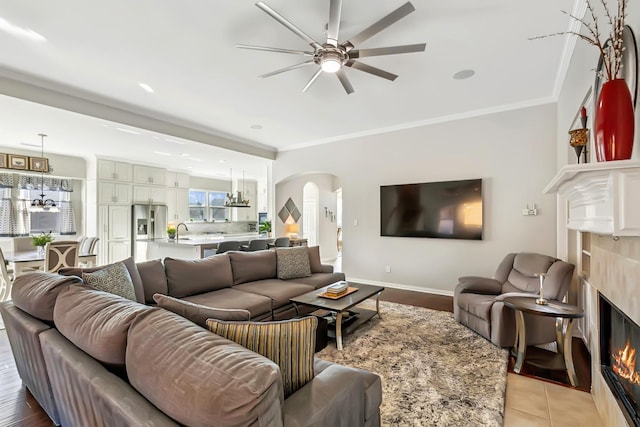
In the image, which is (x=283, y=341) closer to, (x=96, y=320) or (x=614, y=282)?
(x=96, y=320)

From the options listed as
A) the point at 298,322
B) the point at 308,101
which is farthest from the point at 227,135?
the point at 298,322

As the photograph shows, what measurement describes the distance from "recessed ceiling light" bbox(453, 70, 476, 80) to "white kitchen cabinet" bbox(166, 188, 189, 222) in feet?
25.8

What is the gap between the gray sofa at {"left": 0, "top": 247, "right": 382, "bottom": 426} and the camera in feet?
2.99

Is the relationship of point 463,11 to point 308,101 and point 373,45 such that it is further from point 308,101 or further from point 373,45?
point 308,101

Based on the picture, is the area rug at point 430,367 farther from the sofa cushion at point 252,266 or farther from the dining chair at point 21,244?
the dining chair at point 21,244

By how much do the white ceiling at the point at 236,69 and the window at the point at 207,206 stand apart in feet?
13.5

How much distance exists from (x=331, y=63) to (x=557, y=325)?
3.09 m

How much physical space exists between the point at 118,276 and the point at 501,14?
377 cm

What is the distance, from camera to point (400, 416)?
1.98 meters

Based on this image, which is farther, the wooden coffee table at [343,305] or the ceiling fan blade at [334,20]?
the wooden coffee table at [343,305]

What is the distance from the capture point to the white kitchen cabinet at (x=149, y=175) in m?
7.58

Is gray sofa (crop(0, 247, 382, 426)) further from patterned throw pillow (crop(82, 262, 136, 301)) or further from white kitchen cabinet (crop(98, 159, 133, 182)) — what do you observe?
white kitchen cabinet (crop(98, 159, 133, 182))

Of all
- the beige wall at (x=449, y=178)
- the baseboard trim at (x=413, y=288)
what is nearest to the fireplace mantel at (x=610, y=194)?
the beige wall at (x=449, y=178)

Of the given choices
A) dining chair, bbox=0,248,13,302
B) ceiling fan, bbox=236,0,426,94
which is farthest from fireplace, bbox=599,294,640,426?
dining chair, bbox=0,248,13,302
